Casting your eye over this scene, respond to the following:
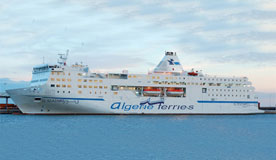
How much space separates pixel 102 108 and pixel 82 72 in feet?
17.5

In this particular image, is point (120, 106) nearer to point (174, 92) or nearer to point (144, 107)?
point (144, 107)

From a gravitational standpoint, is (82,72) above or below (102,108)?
above

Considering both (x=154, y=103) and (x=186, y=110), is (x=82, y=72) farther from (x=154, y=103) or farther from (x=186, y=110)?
(x=186, y=110)

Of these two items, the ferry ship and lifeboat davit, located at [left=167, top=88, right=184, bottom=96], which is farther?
lifeboat davit, located at [left=167, top=88, right=184, bottom=96]
